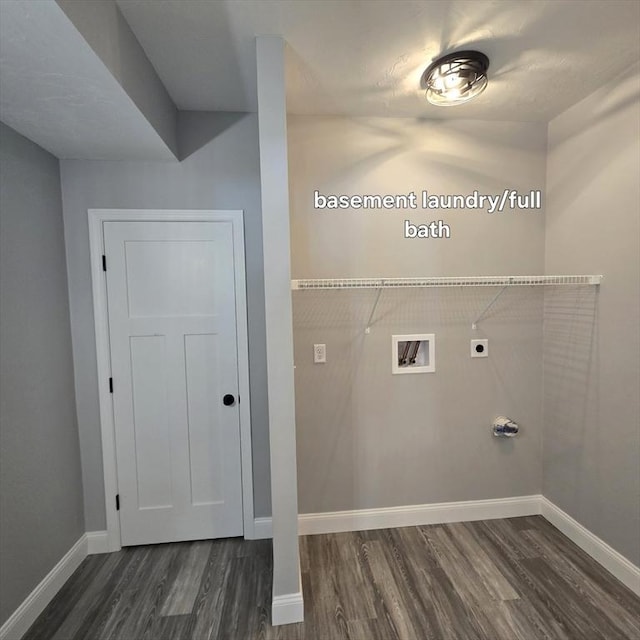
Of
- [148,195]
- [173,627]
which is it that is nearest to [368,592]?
[173,627]

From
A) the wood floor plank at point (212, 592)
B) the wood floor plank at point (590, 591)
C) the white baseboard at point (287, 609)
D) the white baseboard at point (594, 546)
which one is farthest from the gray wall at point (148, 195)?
the white baseboard at point (594, 546)

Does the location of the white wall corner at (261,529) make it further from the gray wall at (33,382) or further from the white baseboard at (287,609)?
the gray wall at (33,382)

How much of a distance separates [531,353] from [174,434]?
7.91 feet

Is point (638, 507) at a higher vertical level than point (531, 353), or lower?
lower

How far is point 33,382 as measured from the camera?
1648 mm

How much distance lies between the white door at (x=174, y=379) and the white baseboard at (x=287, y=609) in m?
0.65

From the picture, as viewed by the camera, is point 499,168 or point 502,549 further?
point 499,168

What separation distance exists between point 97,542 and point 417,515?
2.04 metres

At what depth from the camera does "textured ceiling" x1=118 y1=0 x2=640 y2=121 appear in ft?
4.09

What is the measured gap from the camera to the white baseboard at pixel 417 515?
209 cm

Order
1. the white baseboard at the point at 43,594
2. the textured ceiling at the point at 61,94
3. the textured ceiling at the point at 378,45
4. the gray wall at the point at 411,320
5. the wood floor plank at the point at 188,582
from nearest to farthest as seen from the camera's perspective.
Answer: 1. the textured ceiling at the point at 61,94
2. the textured ceiling at the point at 378,45
3. the white baseboard at the point at 43,594
4. the wood floor plank at the point at 188,582
5. the gray wall at the point at 411,320

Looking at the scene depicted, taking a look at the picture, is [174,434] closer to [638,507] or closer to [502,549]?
[502,549]

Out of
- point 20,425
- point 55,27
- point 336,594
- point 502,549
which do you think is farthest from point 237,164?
point 502,549

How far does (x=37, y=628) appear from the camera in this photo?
1.55 metres
